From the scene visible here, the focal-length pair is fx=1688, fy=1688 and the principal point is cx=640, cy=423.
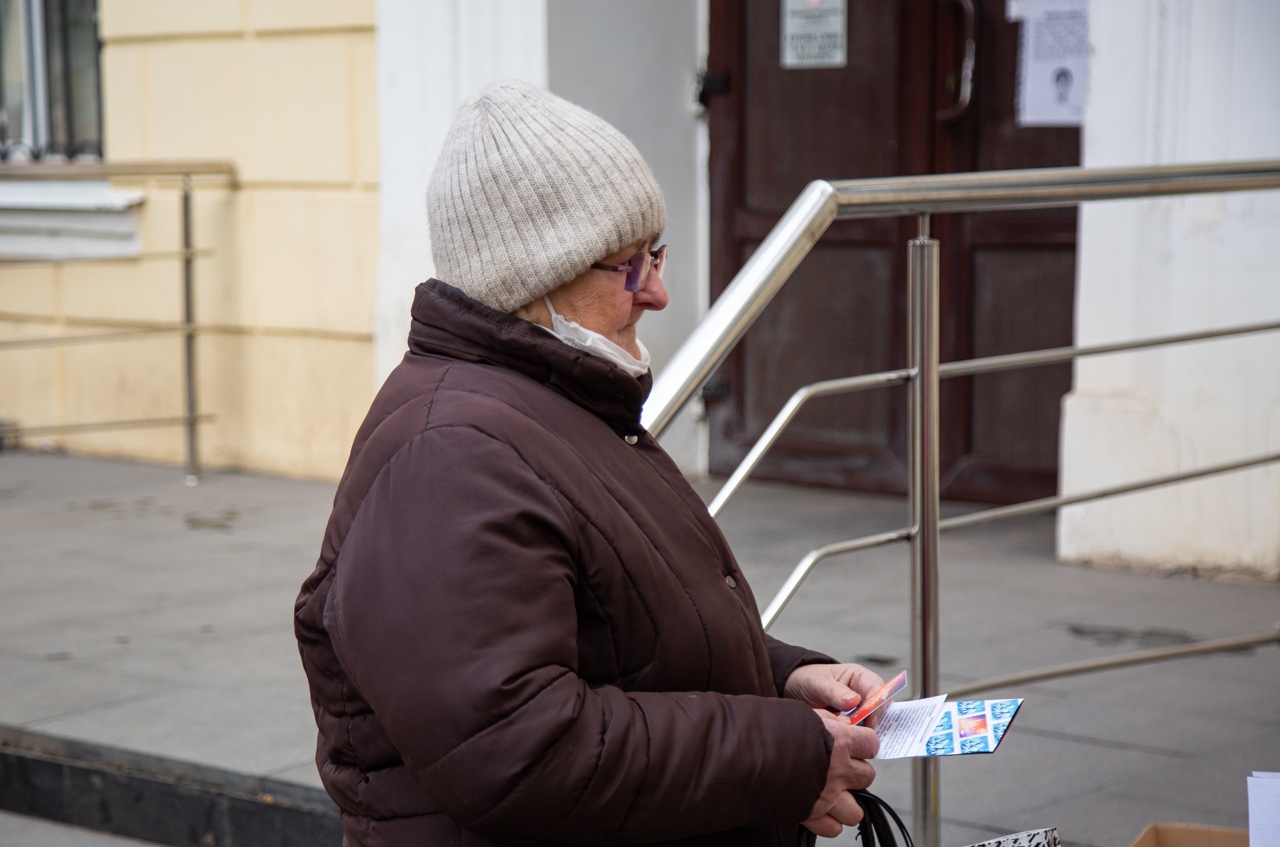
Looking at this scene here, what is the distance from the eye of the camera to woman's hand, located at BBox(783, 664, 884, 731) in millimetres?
1959

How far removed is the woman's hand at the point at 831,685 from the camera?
1.96 metres

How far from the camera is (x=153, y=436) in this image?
7.42 meters

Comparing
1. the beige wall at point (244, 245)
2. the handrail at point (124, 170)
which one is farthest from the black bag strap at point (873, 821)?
the handrail at point (124, 170)

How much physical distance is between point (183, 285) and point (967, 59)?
3390mm

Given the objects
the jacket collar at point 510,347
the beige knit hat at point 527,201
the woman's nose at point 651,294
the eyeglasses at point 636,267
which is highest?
the beige knit hat at point 527,201

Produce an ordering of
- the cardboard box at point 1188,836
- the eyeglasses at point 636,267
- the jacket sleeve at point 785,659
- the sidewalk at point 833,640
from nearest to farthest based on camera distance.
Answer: the eyeglasses at point 636,267 → the cardboard box at point 1188,836 → the jacket sleeve at point 785,659 → the sidewalk at point 833,640

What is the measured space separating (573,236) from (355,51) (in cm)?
521

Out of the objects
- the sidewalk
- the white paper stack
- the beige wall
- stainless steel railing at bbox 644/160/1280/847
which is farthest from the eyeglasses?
the beige wall

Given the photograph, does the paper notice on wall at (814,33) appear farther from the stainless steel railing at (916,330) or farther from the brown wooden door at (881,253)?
the stainless steel railing at (916,330)

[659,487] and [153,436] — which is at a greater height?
[659,487]

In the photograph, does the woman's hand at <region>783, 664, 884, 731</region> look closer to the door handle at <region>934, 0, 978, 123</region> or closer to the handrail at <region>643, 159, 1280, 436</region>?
the handrail at <region>643, 159, 1280, 436</region>

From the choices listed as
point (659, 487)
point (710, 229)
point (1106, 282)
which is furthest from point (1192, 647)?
point (710, 229)

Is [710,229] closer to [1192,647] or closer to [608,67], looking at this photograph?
[608,67]

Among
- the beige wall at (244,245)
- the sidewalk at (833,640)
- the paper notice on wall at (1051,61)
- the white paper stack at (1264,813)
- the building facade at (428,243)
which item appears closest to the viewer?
the white paper stack at (1264,813)
